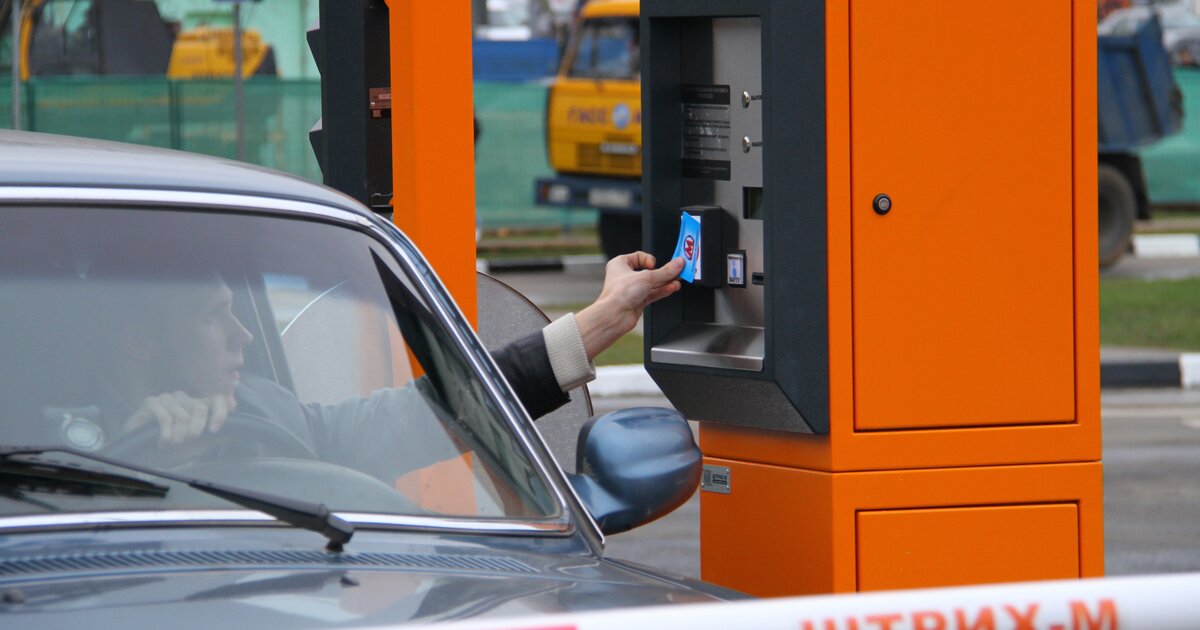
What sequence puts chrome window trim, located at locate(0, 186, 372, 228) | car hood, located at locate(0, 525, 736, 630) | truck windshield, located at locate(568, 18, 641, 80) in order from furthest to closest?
truck windshield, located at locate(568, 18, 641, 80), chrome window trim, located at locate(0, 186, 372, 228), car hood, located at locate(0, 525, 736, 630)

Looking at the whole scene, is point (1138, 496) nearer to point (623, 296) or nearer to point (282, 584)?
point (623, 296)

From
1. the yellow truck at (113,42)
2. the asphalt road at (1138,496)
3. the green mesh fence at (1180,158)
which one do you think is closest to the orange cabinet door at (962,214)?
the asphalt road at (1138,496)

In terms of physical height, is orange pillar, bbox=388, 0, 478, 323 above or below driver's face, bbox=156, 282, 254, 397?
above

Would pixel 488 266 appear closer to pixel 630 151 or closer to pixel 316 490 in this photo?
pixel 630 151

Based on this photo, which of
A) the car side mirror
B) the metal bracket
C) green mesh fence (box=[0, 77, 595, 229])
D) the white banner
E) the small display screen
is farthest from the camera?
green mesh fence (box=[0, 77, 595, 229])

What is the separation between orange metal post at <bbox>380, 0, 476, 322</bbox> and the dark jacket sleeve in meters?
0.38

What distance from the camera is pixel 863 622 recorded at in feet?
5.09

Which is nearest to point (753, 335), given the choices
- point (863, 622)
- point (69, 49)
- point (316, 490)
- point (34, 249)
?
point (316, 490)

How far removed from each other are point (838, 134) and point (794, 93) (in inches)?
4.5

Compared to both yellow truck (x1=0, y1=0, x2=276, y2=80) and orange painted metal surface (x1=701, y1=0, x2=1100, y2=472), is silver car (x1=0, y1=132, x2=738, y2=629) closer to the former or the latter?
orange painted metal surface (x1=701, y1=0, x2=1100, y2=472)

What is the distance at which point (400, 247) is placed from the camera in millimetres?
2637

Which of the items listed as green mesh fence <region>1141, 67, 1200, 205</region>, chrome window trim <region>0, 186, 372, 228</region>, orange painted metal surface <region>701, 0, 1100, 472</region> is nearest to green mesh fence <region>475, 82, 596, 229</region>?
green mesh fence <region>1141, 67, 1200, 205</region>

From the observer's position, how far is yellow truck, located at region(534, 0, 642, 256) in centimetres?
1579

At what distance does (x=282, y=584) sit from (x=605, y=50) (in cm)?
1433
